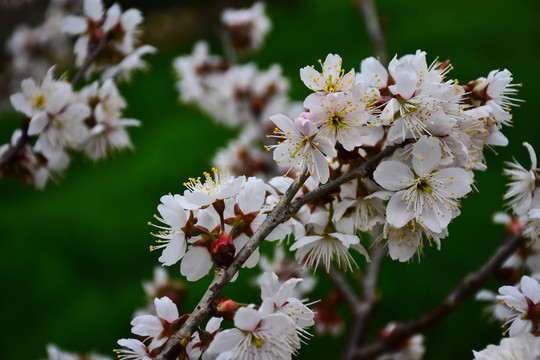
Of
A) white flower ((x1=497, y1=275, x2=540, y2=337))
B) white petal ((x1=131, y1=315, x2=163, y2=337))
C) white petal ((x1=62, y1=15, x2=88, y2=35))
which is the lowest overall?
white flower ((x1=497, y1=275, x2=540, y2=337))

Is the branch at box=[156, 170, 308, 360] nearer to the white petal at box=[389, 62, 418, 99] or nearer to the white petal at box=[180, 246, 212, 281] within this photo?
the white petal at box=[180, 246, 212, 281]

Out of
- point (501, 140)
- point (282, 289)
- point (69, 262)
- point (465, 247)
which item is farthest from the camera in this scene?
point (69, 262)

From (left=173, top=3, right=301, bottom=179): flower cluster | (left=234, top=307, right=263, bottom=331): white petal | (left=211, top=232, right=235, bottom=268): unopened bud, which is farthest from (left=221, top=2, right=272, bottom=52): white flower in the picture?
(left=234, top=307, right=263, bottom=331): white petal

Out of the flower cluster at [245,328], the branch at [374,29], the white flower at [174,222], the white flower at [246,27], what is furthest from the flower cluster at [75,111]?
the branch at [374,29]

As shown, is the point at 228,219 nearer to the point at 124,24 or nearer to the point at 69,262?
the point at 124,24

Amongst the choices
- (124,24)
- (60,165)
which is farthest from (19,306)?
(124,24)

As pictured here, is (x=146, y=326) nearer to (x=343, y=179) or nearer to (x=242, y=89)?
(x=343, y=179)
